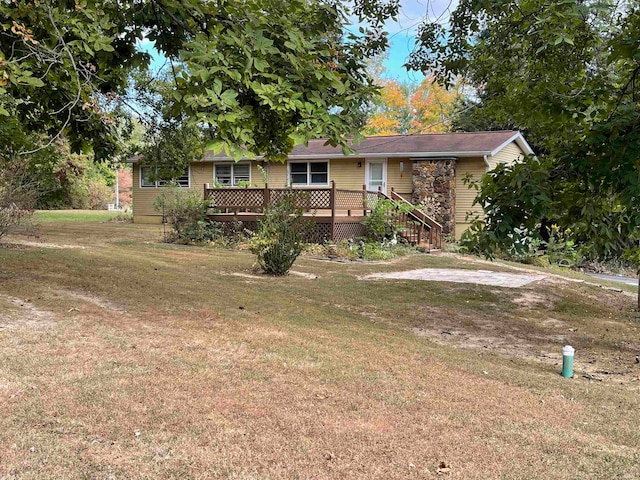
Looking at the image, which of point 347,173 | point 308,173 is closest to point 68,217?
point 308,173

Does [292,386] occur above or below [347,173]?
below

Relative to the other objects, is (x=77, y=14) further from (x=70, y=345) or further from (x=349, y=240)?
(x=349, y=240)

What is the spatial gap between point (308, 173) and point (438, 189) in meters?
5.08

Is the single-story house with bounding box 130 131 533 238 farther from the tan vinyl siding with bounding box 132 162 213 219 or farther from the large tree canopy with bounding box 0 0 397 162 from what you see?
the large tree canopy with bounding box 0 0 397 162

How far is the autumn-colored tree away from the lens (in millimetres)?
37469

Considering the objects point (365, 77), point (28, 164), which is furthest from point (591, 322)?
point (28, 164)

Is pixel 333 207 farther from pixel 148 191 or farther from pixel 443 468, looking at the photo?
pixel 443 468

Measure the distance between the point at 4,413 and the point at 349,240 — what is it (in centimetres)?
1241

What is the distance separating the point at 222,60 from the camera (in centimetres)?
439

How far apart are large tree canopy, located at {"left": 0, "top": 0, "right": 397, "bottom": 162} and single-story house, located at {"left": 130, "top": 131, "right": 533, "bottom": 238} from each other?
1043 cm

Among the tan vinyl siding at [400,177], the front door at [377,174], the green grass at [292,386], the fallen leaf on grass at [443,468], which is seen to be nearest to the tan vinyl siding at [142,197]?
the front door at [377,174]

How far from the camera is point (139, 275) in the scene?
860 cm

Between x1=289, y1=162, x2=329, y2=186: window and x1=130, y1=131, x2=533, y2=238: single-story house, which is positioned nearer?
x1=130, y1=131, x2=533, y2=238: single-story house

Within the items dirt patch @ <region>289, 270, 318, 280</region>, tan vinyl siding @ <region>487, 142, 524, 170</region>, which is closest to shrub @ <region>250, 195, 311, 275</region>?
dirt patch @ <region>289, 270, 318, 280</region>
